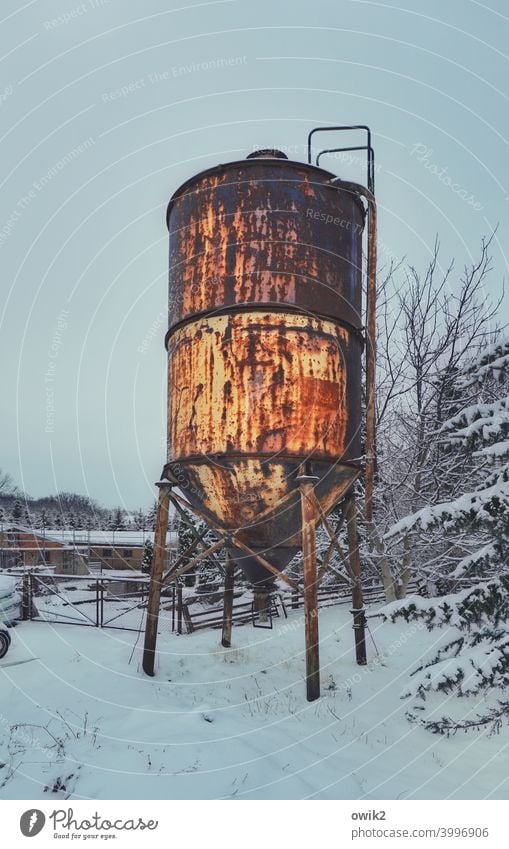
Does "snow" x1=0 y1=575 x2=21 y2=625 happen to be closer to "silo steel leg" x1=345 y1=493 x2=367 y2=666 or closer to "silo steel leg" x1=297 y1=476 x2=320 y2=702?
"silo steel leg" x1=297 y1=476 x2=320 y2=702

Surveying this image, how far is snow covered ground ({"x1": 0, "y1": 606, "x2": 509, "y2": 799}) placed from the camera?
493 cm

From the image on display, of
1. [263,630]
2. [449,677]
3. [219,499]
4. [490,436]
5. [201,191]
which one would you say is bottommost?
[263,630]

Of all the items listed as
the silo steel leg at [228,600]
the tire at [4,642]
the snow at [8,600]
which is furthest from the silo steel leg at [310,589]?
the snow at [8,600]

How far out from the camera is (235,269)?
7.84 metres

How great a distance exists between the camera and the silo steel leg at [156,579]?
880cm

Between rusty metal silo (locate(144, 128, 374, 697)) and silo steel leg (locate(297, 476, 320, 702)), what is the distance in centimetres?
5

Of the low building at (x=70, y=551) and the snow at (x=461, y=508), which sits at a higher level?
the snow at (x=461, y=508)

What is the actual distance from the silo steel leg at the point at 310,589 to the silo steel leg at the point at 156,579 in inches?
103

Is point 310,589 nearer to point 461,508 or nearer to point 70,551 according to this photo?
point 461,508

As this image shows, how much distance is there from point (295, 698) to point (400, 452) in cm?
878

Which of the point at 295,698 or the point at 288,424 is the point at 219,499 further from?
the point at 295,698

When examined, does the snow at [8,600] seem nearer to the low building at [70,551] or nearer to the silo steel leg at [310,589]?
the silo steel leg at [310,589]

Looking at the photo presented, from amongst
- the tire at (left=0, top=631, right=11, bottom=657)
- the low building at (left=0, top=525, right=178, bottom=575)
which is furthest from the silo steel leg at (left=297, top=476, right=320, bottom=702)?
the low building at (left=0, top=525, right=178, bottom=575)
